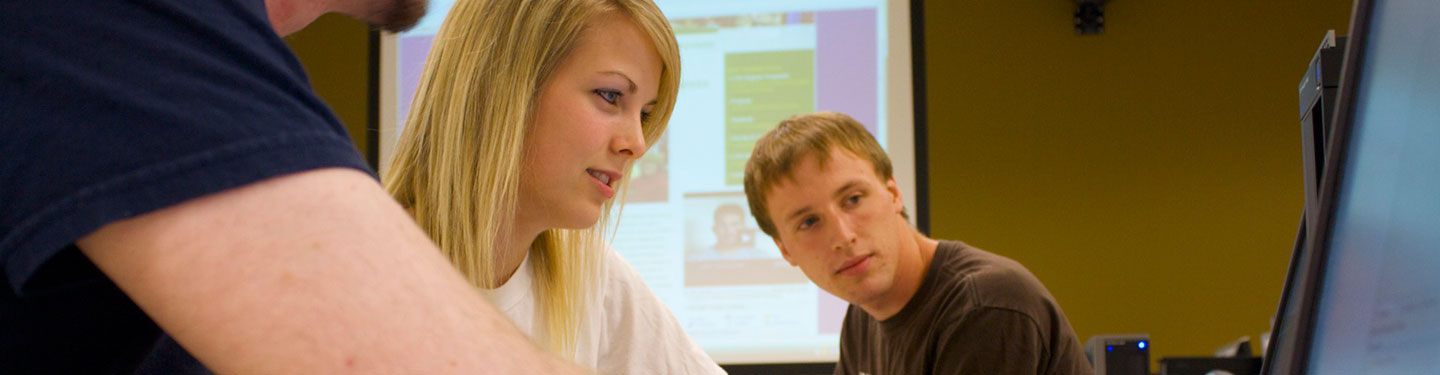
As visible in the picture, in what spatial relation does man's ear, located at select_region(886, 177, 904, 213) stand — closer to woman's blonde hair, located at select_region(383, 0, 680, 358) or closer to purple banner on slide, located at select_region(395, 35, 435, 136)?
woman's blonde hair, located at select_region(383, 0, 680, 358)

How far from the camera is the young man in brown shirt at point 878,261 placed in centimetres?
190

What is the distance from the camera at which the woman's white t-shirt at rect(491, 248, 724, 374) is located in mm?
1533

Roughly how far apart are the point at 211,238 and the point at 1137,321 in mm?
3525

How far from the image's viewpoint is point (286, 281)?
0.34 m

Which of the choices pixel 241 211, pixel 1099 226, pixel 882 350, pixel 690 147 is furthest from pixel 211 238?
pixel 1099 226

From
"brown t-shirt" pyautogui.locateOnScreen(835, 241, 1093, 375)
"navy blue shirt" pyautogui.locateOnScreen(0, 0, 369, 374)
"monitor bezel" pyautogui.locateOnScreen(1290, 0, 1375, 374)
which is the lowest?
"brown t-shirt" pyautogui.locateOnScreen(835, 241, 1093, 375)

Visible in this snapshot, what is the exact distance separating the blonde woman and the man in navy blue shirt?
0.97 m

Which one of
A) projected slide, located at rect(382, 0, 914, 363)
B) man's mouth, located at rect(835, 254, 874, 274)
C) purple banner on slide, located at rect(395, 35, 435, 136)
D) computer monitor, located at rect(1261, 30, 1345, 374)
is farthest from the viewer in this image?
purple banner on slide, located at rect(395, 35, 435, 136)

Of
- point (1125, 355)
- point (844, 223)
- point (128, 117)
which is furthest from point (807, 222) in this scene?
point (128, 117)

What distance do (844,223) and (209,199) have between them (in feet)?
6.03

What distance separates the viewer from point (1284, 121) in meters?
3.50

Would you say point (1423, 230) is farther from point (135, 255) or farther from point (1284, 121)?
point (1284, 121)

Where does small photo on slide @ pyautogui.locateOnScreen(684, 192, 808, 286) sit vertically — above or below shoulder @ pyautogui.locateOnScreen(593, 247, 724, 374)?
below

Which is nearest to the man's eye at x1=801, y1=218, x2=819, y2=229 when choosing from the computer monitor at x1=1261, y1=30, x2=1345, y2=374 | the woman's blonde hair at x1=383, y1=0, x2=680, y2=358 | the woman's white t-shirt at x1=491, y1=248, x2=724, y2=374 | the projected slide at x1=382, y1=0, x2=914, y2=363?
the woman's white t-shirt at x1=491, y1=248, x2=724, y2=374
